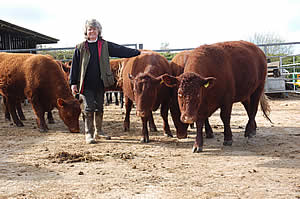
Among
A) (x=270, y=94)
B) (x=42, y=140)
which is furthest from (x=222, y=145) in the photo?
(x=270, y=94)

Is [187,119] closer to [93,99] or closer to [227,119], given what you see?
[227,119]

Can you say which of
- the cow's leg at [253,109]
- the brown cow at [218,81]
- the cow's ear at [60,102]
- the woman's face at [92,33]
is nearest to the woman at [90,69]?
the woman's face at [92,33]

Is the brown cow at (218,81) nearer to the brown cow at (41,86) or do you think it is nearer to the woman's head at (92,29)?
the woman's head at (92,29)

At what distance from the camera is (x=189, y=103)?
4660mm

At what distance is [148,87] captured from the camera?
5.45m

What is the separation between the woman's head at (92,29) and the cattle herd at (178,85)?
93 centimetres

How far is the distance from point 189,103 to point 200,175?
48.6 inches

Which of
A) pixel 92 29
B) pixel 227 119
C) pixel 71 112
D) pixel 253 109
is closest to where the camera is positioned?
pixel 227 119

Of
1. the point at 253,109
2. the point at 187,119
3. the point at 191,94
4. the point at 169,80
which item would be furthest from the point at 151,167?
the point at 253,109

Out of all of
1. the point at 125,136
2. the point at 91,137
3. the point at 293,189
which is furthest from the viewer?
the point at 125,136

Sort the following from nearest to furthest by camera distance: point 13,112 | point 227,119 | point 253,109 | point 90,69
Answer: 1. point 227,119
2. point 90,69
3. point 253,109
4. point 13,112

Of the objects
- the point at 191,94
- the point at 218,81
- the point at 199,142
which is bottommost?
the point at 199,142

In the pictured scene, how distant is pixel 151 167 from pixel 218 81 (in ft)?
6.24

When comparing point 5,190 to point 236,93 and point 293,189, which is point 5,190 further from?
point 236,93
